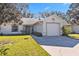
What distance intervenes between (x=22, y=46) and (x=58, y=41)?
1483 millimetres

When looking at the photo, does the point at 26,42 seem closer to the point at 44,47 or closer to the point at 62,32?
the point at 44,47

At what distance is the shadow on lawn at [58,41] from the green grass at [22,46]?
241 millimetres

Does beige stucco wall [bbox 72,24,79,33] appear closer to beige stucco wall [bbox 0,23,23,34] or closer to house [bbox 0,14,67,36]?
house [bbox 0,14,67,36]

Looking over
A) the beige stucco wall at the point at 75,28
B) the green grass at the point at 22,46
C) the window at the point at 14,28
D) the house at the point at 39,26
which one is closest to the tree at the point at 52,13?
the house at the point at 39,26

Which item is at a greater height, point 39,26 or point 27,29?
point 39,26

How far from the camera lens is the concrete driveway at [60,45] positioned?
10.2m

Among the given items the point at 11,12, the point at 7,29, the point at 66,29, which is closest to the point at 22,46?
the point at 7,29

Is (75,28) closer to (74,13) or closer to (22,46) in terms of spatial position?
(74,13)

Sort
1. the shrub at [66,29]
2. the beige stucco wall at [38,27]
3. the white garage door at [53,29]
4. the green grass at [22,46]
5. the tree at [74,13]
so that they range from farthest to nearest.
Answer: the white garage door at [53,29] → the beige stucco wall at [38,27] → the shrub at [66,29] → the tree at [74,13] → the green grass at [22,46]

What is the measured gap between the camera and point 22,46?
1027cm

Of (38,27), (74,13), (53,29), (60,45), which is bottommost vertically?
(60,45)

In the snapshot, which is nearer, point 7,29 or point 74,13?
point 74,13

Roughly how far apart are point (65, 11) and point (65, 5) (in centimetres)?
24

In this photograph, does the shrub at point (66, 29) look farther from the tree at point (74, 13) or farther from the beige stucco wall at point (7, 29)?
the beige stucco wall at point (7, 29)
